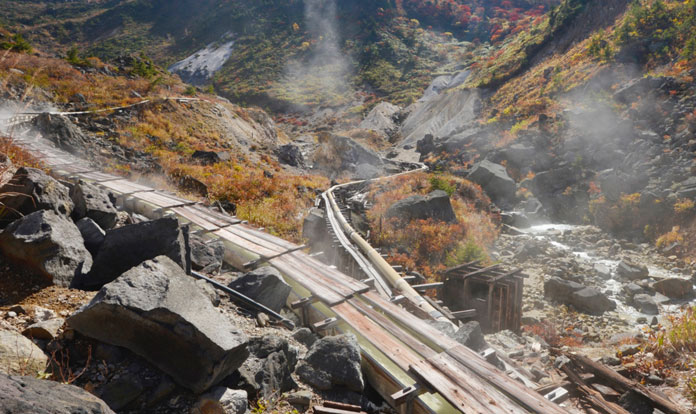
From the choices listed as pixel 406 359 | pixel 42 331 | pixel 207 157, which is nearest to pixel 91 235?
pixel 42 331

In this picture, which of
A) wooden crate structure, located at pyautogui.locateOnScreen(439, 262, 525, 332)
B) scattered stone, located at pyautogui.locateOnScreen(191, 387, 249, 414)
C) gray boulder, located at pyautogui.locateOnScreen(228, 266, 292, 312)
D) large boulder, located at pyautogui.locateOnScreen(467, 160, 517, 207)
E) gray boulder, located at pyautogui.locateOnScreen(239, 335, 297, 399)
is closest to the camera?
scattered stone, located at pyautogui.locateOnScreen(191, 387, 249, 414)

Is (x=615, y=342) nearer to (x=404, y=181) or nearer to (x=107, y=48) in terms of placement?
(x=404, y=181)

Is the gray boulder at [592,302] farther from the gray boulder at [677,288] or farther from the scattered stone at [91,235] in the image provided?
the scattered stone at [91,235]

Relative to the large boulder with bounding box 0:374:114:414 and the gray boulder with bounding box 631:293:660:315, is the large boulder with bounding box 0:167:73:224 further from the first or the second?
the gray boulder with bounding box 631:293:660:315

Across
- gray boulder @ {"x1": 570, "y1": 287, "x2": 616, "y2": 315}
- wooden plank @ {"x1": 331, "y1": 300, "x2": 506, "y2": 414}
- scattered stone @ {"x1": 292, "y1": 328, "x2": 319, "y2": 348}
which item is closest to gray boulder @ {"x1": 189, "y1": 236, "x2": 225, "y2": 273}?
scattered stone @ {"x1": 292, "y1": 328, "x2": 319, "y2": 348}

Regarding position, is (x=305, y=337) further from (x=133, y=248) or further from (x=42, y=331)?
(x=42, y=331)

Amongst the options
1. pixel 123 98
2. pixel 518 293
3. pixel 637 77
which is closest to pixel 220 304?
pixel 518 293
